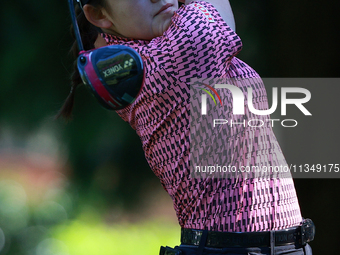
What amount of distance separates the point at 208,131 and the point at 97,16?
43cm

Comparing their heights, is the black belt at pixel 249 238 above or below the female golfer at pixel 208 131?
below

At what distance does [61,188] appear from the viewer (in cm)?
310

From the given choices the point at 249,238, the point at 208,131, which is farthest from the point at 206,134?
the point at 249,238

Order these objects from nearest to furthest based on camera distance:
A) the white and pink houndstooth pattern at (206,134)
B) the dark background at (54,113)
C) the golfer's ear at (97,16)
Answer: the white and pink houndstooth pattern at (206,134)
the golfer's ear at (97,16)
the dark background at (54,113)

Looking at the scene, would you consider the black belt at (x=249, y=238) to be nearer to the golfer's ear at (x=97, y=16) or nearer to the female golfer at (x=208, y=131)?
the female golfer at (x=208, y=131)

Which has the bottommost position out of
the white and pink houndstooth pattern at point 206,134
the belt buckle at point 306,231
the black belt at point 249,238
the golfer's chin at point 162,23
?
the black belt at point 249,238

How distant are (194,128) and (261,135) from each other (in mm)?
178

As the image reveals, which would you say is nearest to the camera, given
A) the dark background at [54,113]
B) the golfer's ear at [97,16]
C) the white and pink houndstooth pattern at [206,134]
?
the white and pink houndstooth pattern at [206,134]

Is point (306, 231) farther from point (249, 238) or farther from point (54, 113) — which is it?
point (54, 113)

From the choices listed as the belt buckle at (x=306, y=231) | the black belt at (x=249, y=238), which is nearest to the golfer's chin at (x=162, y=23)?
the black belt at (x=249, y=238)

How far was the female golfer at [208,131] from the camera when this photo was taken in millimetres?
1075

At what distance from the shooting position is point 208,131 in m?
1.11

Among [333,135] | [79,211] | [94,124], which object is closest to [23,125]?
[94,124]

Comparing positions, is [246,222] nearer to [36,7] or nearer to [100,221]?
[100,221]
